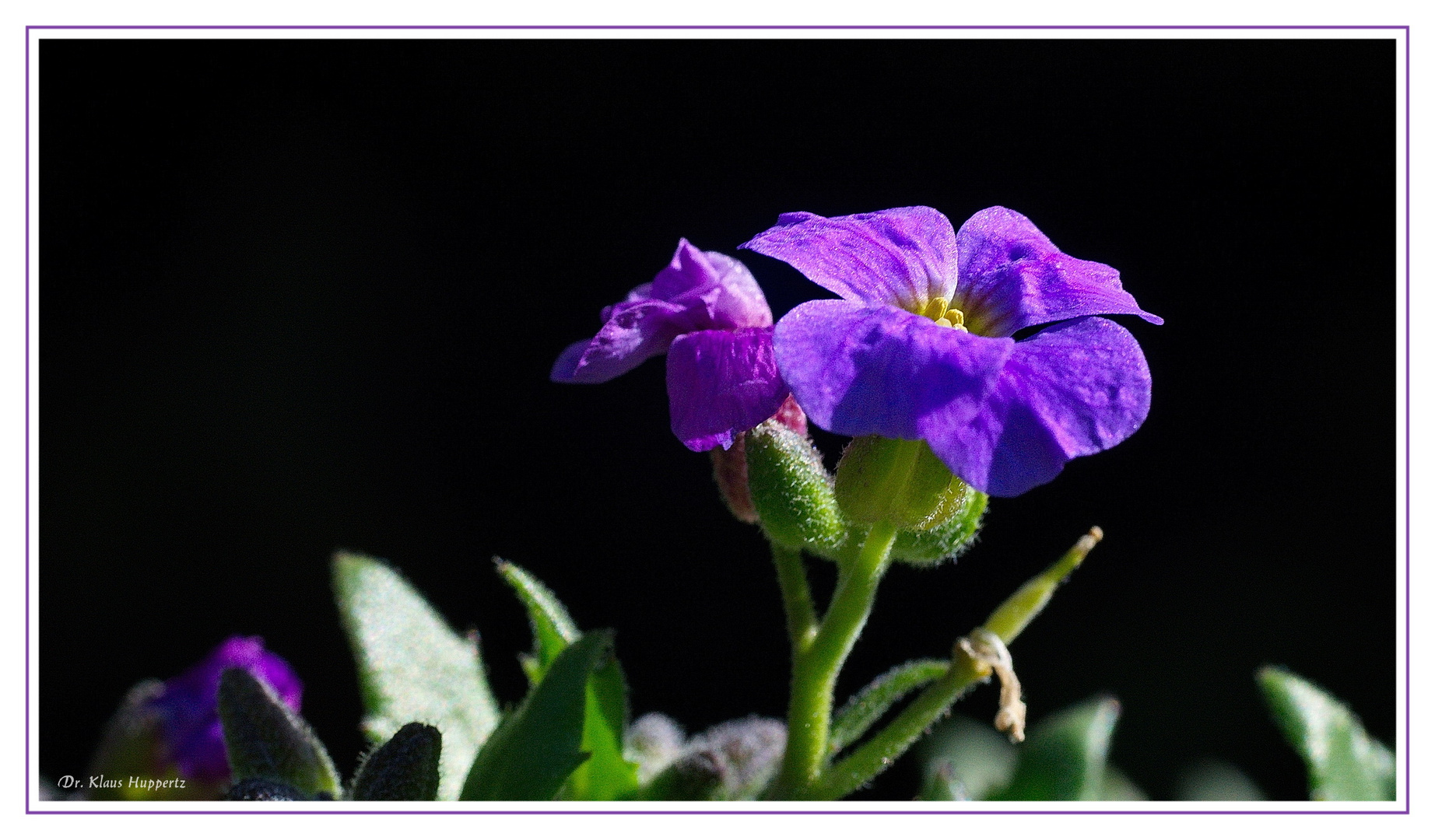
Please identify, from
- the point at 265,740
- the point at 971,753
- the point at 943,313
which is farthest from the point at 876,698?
the point at 971,753

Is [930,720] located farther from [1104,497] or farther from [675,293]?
[1104,497]

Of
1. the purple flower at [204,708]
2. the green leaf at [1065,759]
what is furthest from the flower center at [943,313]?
the purple flower at [204,708]

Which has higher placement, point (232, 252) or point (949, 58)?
point (949, 58)

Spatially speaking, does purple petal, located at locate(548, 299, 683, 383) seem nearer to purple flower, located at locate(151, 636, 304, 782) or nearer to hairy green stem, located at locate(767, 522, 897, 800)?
hairy green stem, located at locate(767, 522, 897, 800)

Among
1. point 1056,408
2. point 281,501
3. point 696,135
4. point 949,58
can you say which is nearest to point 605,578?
point 281,501

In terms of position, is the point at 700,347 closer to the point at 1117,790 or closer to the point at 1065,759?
the point at 1065,759

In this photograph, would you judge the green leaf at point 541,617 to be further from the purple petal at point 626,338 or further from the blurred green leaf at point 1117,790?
the blurred green leaf at point 1117,790
